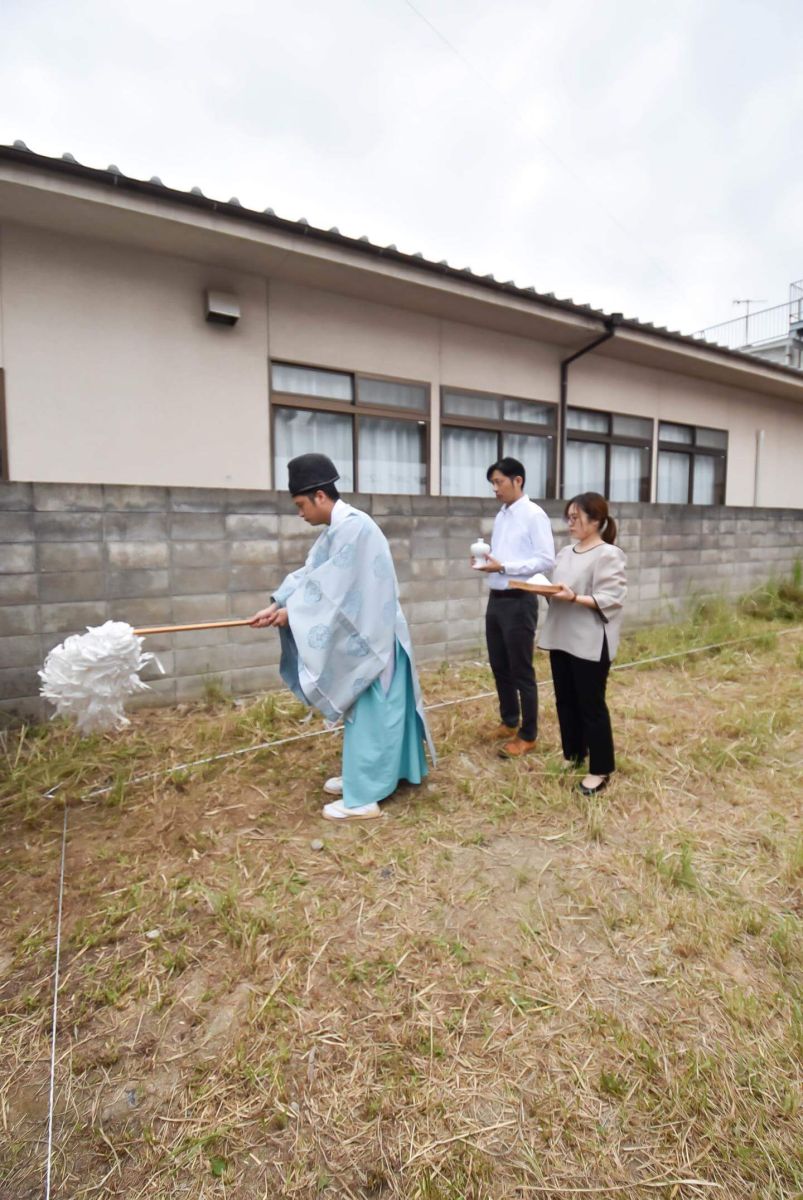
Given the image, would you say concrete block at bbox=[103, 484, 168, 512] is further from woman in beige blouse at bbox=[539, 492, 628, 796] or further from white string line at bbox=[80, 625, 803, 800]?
woman in beige blouse at bbox=[539, 492, 628, 796]

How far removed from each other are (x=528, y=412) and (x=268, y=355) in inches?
136

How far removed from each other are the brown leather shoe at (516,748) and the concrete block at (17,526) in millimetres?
3186

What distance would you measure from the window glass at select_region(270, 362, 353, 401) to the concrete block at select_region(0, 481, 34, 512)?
2547 mm

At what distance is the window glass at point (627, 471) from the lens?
8445 mm

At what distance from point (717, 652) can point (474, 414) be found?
3754 mm

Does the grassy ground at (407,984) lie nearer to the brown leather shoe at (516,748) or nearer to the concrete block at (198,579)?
the brown leather shoe at (516,748)

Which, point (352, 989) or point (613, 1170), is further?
point (352, 989)

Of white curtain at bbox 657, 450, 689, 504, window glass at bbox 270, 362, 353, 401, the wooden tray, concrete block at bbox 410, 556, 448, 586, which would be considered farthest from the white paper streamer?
white curtain at bbox 657, 450, 689, 504

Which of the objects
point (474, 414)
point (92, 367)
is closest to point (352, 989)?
point (92, 367)

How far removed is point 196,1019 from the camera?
5.69ft

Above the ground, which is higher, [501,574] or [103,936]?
[501,574]

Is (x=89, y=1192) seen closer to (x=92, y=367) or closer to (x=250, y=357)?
(x=92, y=367)

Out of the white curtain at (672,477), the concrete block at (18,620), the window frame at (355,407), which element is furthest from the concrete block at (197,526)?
the white curtain at (672,477)

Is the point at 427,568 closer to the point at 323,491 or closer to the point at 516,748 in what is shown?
the point at 516,748
